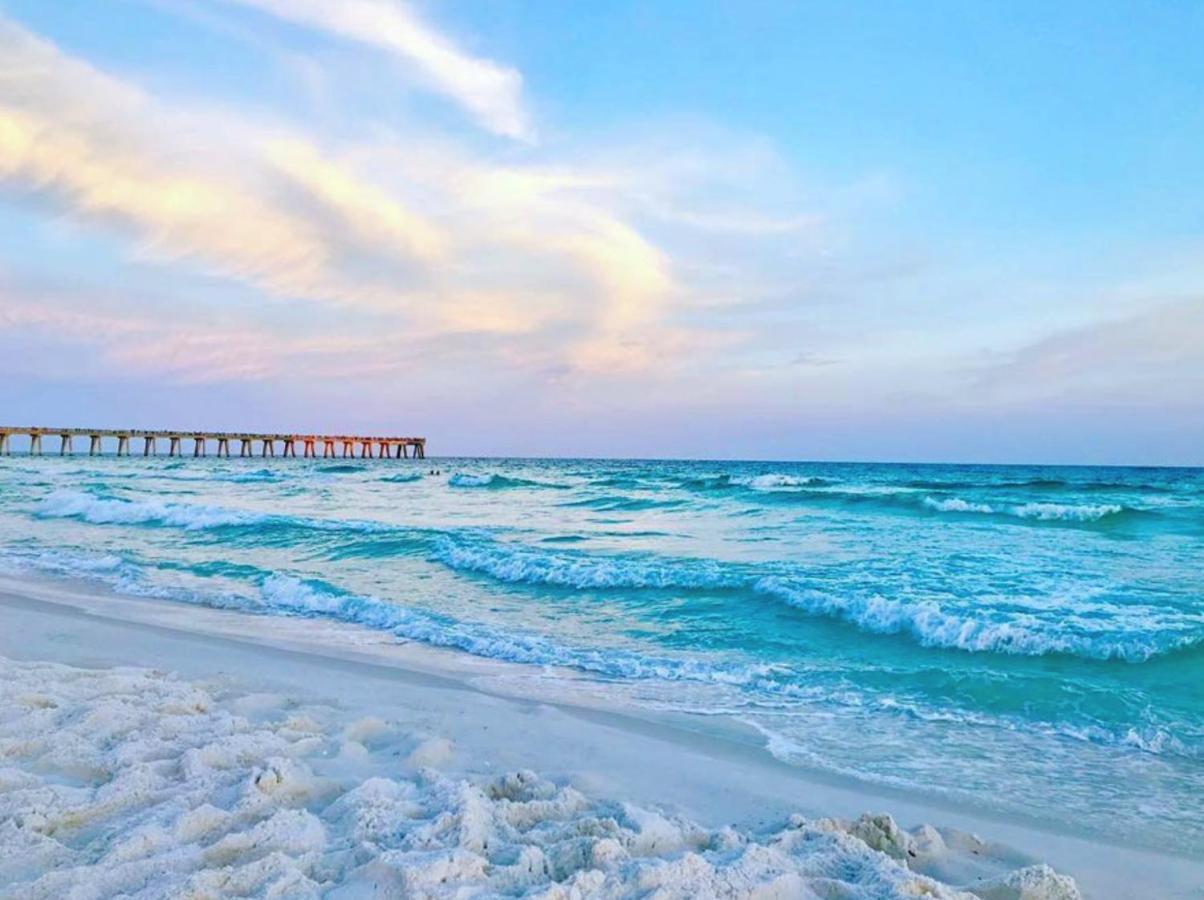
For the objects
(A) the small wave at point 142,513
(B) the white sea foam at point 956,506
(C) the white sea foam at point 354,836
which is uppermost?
(B) the white sea foam at point 956,506

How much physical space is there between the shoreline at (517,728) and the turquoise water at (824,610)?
39 cm

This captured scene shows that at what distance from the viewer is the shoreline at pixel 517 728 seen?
164 inches

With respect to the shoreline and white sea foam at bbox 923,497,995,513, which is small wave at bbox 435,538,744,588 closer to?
the shoreline

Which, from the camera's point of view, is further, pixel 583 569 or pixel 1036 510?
pixel 1036 510

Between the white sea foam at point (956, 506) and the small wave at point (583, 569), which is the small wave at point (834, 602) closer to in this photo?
the small wave at point (583, 569)

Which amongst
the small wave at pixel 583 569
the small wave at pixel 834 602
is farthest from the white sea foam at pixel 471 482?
the small wave at pixel 583 569

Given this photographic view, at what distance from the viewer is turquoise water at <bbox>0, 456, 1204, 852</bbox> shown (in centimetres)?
565

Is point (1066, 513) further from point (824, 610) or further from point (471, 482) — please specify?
point (471, 482)

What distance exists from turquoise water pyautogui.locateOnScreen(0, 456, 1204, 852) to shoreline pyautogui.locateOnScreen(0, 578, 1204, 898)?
0.39 metres

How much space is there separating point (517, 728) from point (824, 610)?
568cm

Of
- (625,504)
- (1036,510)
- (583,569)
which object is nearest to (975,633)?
(583,569)

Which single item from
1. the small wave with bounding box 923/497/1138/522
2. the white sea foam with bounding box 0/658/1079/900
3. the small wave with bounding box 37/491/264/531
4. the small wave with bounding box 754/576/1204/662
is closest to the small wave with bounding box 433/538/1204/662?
the small wave with bounding box 754/576/1204/662

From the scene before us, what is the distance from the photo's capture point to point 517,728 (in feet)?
18.6

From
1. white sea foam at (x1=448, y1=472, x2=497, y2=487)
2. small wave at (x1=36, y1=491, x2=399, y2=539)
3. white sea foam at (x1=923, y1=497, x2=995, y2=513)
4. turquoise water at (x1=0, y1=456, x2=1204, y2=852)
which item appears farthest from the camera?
white sea foam at (x1=448, y1=472, x2=497, y2=487)
